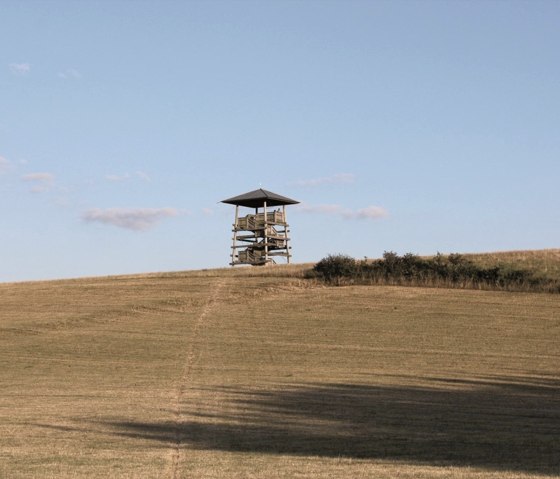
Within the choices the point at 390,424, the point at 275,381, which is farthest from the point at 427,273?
the point at 390,424

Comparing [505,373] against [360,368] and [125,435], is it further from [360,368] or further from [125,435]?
[125,435]

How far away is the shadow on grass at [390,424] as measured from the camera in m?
18.2

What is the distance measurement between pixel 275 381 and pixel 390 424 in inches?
308

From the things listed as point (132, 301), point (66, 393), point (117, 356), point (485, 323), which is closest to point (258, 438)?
point (66, 393)

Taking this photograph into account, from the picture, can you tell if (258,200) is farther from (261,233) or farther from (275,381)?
(275,381)

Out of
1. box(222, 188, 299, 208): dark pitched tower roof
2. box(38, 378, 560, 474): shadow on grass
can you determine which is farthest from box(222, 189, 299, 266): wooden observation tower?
box(38, 378, 560, 474): shadow on grass

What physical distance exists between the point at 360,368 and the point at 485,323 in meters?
10.6

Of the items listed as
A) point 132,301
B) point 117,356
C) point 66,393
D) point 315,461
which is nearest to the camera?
point 315,461

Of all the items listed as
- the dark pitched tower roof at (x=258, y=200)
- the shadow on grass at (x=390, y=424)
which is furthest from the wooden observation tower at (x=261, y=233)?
the shadow on grass at (x=390, y=424)

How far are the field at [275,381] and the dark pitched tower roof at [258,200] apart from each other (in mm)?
19295

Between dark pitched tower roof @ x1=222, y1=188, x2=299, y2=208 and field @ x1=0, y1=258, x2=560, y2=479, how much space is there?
19.3m

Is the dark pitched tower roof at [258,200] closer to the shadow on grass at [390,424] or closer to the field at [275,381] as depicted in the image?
the field at [275,381]

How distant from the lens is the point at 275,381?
2920 cm

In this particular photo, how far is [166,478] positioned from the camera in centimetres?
1533
